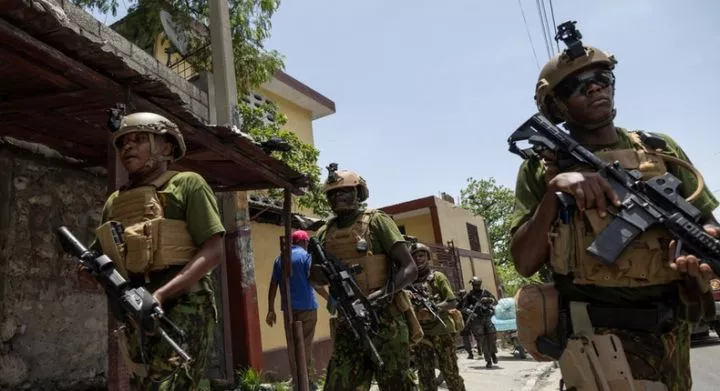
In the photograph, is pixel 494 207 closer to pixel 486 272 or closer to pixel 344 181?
pixel 486 272

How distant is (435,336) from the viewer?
557 centimetres

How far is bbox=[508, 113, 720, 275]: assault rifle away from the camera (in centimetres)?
163

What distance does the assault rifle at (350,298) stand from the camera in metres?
3.19

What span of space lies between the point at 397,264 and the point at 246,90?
6976 mm

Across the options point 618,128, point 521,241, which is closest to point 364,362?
point 521,241

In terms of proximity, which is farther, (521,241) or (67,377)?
(67,377)

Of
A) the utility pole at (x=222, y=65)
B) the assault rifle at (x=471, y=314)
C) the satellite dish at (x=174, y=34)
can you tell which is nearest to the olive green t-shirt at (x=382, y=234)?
the utility pole at (x=222, y=65)

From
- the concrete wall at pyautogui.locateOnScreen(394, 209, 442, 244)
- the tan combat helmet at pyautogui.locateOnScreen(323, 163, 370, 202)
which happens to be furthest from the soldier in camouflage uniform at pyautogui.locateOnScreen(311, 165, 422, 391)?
the concrete wall at pyautogui.locateOnScreen(394, 209, 442, 244)

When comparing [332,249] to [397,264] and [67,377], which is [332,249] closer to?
[397,264]

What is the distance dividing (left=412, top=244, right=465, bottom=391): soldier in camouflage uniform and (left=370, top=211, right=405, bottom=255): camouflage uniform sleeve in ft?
7.09

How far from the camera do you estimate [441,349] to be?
5.56 m

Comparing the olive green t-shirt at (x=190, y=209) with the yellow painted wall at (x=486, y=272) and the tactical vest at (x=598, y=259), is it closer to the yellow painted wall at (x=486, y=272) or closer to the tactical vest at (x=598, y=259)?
the tactical vest at (x=598, y=259)

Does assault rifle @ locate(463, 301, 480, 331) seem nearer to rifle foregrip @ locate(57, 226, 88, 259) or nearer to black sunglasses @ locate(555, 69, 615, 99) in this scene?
black sunglasses @ locate(555, 69, 615, 99)

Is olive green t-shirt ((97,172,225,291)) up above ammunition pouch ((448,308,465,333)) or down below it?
above
